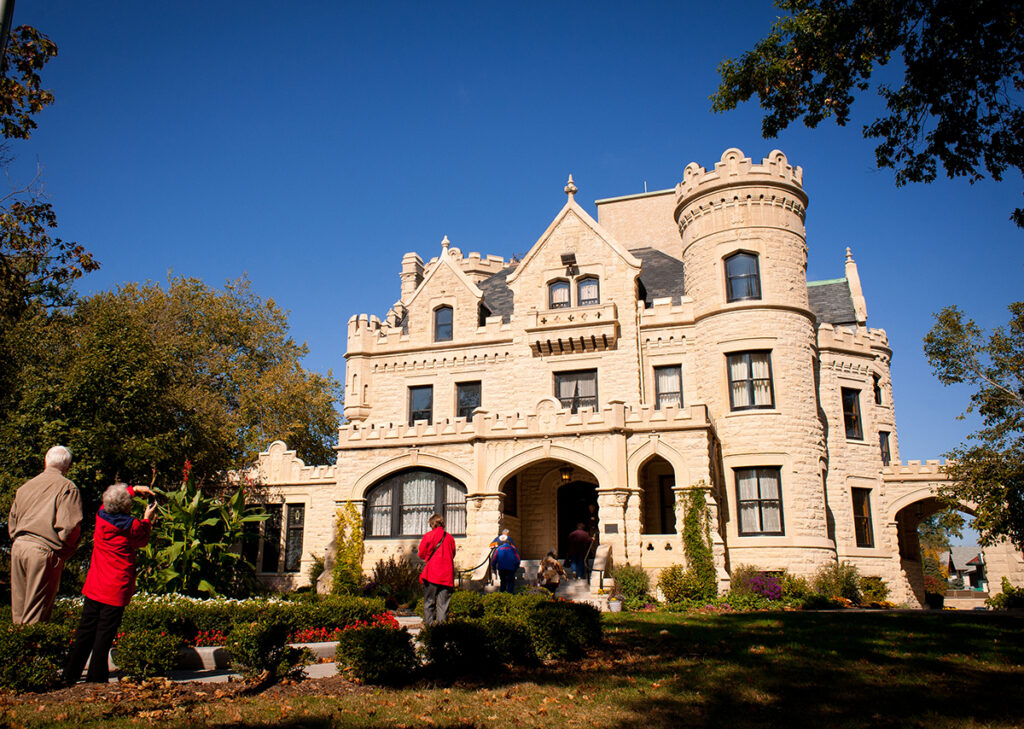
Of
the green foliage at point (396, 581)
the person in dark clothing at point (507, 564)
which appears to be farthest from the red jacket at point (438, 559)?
the green foliage at point (396, 581)

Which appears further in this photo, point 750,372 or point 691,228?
point 691,228

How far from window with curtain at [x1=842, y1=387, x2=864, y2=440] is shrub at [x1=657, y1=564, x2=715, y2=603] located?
10.4 meters

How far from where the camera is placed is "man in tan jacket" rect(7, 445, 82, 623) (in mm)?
8203

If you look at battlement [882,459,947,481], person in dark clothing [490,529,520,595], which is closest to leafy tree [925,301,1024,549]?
battlement [882,459,947,481]

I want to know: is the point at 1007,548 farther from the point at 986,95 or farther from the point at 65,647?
the point at 65,647

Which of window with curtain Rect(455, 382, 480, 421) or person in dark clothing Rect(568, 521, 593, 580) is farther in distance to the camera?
window with curtain Rect(455, 382, 480, 421)

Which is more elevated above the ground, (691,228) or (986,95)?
(691,228)

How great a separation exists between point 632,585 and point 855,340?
1452 centimetres

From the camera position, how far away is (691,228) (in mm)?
29297

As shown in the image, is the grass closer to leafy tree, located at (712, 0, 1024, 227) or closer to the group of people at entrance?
the group of people at entrance

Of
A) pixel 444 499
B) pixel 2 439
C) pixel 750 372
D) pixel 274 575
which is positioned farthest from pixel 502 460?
pixel 2 439

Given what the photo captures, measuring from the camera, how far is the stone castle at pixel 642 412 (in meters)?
24.5

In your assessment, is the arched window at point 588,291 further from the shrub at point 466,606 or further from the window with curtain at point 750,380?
the shrub at point 466,606

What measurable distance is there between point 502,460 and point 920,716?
703 inches
